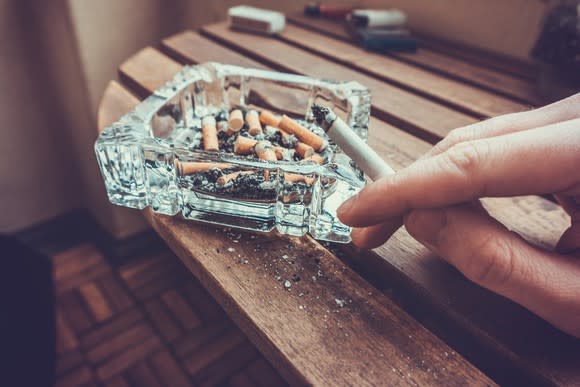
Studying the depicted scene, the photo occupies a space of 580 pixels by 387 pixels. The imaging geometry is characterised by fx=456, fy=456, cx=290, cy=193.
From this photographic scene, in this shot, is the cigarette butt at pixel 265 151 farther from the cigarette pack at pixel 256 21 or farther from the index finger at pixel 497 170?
the cigarette pack at pixel 256 21

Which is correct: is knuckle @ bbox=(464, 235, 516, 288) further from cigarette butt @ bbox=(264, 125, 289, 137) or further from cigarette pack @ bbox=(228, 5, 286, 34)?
cigarette pack @ bbox=(228, 5, 286, 34)

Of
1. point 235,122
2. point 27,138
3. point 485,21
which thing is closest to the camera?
point 235,122

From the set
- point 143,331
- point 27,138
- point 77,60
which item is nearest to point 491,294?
point 143,331

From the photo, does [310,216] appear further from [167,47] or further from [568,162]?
[167,47]

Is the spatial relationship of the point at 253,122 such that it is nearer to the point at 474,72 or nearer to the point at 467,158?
the point at 467,158

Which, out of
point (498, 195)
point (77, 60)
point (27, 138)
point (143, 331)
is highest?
point (498, 195)

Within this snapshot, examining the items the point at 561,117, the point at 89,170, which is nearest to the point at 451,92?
the point at 561,117
